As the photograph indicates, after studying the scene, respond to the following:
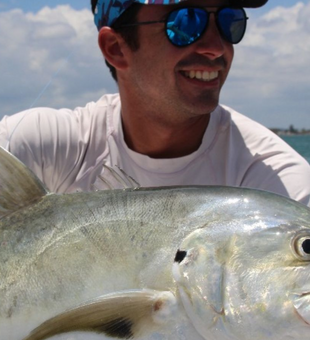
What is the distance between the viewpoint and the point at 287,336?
1857 millimetres

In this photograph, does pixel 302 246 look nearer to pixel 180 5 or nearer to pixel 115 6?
pixel 180 5

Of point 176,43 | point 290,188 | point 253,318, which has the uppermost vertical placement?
point 176,43

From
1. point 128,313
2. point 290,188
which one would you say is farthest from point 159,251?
point 290,188

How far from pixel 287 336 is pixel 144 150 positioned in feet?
6.27

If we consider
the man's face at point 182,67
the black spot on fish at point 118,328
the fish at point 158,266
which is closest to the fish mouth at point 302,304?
the fish at point 158,266

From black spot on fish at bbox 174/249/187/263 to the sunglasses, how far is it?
1.64 meters

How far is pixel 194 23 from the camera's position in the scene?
335 centimetres

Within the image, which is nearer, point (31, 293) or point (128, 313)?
point (128, 313)

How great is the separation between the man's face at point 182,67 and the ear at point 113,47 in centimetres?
20

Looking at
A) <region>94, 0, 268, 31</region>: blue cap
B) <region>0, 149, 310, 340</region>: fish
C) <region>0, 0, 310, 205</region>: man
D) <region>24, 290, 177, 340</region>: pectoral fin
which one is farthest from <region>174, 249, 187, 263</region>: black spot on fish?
<region>94, 0, 268, 31</region>: blue cap

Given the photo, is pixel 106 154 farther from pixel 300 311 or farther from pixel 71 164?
pixel 300 311

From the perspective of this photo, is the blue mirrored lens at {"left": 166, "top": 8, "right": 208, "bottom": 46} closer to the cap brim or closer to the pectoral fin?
the cap brim

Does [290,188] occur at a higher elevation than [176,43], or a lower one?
lower

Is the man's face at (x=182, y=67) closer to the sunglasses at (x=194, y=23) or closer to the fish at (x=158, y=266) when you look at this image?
the sunglasses at (x=194, y=23)
